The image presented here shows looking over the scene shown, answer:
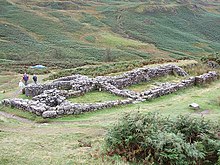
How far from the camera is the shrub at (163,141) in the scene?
1385 cm

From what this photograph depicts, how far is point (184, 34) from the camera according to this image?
585 ft

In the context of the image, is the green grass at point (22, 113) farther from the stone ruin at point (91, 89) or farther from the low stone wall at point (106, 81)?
the low stone wall at point (106, 81)

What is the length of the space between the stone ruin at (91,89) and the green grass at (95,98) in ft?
1.59

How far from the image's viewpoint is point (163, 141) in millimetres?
13953

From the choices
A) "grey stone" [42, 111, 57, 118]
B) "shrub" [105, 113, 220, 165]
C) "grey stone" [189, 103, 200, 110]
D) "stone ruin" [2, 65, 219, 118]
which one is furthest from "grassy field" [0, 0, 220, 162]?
"shrub" [105, 113, 220, 165]

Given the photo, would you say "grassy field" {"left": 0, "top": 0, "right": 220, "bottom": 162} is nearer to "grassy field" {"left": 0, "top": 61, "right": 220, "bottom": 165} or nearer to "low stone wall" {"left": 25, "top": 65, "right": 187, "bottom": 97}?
"grassy field" {"left": 0, "top": 61, "right": 220, "bottom": 165}

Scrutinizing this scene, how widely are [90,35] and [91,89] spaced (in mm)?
120802

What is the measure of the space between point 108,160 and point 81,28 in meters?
149

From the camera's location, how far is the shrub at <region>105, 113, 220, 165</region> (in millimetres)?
13852

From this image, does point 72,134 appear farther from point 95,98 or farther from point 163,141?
point 95,98

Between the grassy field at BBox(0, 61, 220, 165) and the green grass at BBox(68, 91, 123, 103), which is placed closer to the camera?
the grassy field at BBox(0, 61, 220, 165)

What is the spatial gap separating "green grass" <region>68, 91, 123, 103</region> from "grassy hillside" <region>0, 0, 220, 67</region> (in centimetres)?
6776

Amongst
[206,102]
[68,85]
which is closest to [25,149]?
[206,102]

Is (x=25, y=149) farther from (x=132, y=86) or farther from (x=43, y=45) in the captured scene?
(x=43, y=45)
